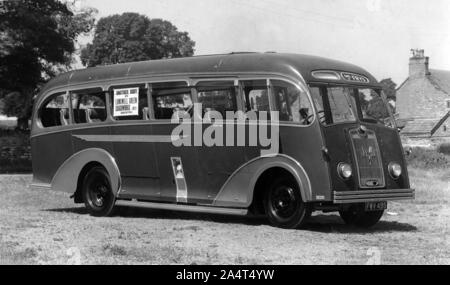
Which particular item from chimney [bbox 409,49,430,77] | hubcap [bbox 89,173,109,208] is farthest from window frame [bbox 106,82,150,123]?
chimney [bbox 409,49,430,77]

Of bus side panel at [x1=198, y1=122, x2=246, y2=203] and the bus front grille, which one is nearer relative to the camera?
the bus front grille

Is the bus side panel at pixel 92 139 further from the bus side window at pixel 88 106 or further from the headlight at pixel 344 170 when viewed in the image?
the headlight at pixel 344 170

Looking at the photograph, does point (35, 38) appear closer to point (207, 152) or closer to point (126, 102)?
point (126, 102)

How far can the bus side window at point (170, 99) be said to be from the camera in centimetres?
1384

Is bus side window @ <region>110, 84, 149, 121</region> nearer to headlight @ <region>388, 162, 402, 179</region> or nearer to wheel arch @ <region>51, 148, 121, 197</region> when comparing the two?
wheel arch @ <region>51, 148, 121, 197</region>

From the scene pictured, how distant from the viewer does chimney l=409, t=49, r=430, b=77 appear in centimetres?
7219

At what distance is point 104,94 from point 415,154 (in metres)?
29.4

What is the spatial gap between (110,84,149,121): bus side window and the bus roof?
0.85 feet

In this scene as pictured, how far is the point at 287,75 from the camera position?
1238 centimetres

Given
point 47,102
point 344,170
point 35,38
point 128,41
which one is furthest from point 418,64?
point 344,170

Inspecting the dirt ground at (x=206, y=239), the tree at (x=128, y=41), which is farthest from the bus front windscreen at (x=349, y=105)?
the tree at (x=128, y=41)

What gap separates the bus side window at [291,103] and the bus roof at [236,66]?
0.67 ft

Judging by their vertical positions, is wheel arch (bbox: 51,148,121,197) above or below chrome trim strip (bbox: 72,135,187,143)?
below

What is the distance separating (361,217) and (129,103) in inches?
182
